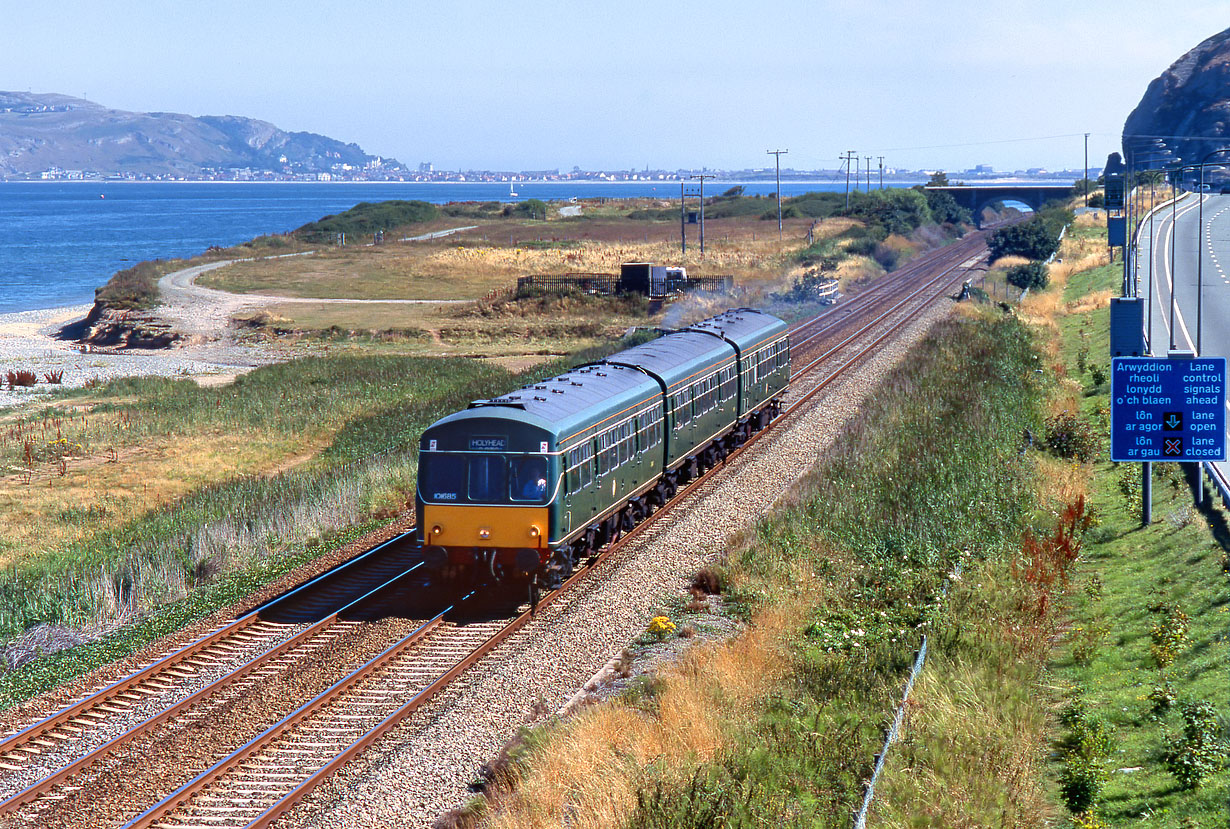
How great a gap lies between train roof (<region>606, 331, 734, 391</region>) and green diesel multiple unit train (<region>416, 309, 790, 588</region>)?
6 centimetres

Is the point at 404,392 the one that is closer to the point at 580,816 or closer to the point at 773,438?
the point at 773,438

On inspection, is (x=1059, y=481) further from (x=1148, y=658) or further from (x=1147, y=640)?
(x=1148, y=658)

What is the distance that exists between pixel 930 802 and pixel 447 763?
17.7ft

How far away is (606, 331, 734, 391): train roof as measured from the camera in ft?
84.6

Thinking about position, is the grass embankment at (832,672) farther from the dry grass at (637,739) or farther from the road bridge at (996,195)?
the road bridge at (996,195)

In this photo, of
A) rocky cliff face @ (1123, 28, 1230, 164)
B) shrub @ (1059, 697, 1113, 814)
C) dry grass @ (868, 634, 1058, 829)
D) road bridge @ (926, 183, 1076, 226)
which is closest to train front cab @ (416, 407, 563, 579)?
dry grass @ (868, 634, 1058, 829)

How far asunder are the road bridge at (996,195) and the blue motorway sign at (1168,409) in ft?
509

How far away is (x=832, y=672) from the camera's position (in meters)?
14.9

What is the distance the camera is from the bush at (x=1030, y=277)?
6800cm

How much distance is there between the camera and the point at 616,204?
194 metres

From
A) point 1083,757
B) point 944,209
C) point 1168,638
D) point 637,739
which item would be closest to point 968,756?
point 1083,757

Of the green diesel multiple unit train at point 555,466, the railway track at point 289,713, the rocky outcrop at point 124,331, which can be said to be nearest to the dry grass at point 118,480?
the railway track at point 289,713

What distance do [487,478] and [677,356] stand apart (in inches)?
361

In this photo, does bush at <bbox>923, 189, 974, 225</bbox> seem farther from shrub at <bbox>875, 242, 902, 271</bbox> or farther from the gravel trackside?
the gravel trackside
